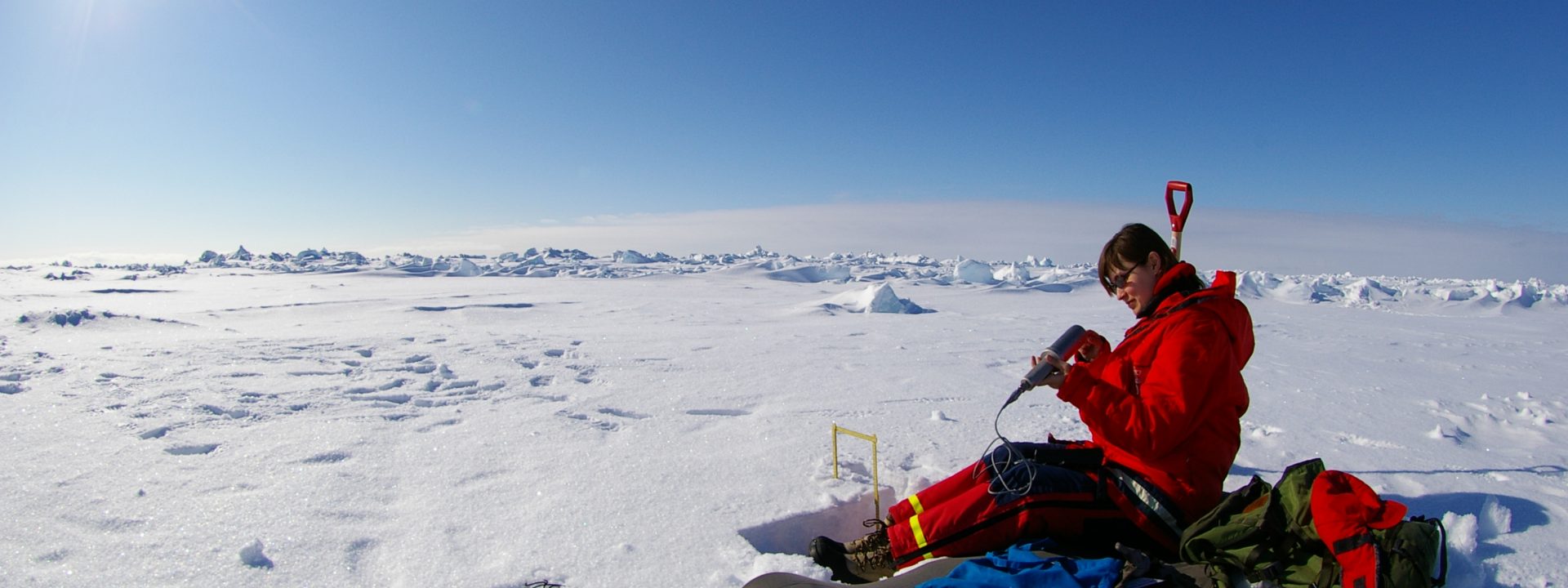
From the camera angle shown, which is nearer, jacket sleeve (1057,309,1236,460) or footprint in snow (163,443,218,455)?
jacket sleeve (1057,309,1236,460)

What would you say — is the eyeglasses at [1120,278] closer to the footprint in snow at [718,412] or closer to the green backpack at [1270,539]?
the green backpack at [1270,539]

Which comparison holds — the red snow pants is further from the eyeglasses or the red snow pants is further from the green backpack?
the eyeglasses

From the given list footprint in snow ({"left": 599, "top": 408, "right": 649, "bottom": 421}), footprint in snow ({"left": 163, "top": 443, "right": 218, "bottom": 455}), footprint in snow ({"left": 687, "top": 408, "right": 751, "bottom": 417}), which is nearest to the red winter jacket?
footprint in snow ({"left": 687, "top": 408, "right": 751, "bottom": 417})

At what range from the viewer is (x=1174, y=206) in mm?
2586

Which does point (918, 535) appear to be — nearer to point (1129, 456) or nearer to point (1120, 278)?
point (1129, 456)

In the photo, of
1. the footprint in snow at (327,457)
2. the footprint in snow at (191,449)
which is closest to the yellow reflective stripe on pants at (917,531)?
the footprint in snow at (327,457)

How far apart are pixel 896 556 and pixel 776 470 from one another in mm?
961

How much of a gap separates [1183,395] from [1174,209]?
1121 mm

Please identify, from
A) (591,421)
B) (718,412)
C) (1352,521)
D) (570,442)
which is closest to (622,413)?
(591,421)

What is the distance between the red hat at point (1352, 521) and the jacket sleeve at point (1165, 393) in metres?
0.31

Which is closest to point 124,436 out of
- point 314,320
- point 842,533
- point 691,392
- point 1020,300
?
point 691,392

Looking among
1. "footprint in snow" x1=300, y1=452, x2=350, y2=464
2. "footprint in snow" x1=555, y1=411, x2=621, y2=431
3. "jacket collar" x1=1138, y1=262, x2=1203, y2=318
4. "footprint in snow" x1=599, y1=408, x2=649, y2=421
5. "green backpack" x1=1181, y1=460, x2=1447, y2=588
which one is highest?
"jacket collar" x1=1138, y1=262, x2=1203, y2=318

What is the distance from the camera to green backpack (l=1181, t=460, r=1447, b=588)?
1.53 m

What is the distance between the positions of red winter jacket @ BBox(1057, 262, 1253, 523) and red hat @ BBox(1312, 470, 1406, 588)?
309mm
